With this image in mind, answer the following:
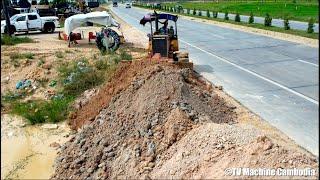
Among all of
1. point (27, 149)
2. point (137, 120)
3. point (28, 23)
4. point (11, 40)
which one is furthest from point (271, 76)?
point (28, 23)

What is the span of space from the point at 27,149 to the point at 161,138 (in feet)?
13.5

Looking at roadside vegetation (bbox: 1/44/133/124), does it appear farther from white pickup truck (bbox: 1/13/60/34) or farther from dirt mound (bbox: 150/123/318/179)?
white pickup truck (bbox: 1/13/60/34)

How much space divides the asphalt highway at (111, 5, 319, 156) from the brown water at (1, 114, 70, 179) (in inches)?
231

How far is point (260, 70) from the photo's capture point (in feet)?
59.7

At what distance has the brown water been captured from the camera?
10.3 meters

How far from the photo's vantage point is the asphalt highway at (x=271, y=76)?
11.7m

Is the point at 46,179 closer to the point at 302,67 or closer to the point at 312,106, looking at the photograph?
the point at 312,106

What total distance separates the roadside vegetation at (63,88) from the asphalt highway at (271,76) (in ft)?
13.7

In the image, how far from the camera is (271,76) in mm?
16969

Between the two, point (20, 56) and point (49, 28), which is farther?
point (49, 28)

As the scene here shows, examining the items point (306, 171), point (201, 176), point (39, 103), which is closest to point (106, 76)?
point (39, 103)

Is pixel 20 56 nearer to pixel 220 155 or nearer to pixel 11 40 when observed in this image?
pixel 11 40

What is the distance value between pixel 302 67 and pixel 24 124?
38.2 ft

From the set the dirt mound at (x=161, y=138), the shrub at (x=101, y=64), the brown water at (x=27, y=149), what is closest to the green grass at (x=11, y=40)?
the shrub at (x=101, y=64)
